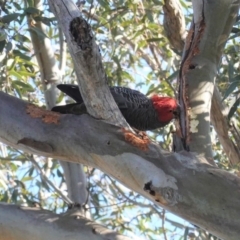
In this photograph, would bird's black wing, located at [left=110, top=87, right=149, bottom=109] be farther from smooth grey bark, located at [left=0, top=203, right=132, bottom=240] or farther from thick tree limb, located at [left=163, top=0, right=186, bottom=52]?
smooth grey bark, located at [left=0, top=203, right=132, bottom=240]

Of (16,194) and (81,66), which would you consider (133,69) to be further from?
(81,66)

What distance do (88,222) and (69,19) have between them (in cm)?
64

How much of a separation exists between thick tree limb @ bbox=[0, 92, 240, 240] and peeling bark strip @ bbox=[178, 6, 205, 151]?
167 mm

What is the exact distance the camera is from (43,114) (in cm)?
174

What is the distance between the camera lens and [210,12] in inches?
76.4

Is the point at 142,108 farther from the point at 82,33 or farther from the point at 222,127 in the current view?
the point at 82,33

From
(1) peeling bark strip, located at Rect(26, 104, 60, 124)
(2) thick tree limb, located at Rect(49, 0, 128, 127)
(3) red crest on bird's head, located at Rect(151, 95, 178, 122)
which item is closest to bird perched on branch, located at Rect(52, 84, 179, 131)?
(3) red crest on bird's head, located at Rect(151, 95, 178, 122)

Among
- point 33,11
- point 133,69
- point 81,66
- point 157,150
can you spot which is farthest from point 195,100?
point 133,69

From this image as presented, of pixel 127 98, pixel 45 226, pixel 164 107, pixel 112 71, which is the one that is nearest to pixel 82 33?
pixel 45 226

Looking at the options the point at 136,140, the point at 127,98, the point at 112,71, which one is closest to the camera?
the point at 136,140

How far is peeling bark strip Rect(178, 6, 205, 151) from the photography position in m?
1.79

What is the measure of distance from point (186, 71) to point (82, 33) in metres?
0.46

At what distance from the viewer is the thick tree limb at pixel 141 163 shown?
148 centimetres

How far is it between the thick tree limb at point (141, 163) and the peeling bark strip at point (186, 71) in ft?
0.55
